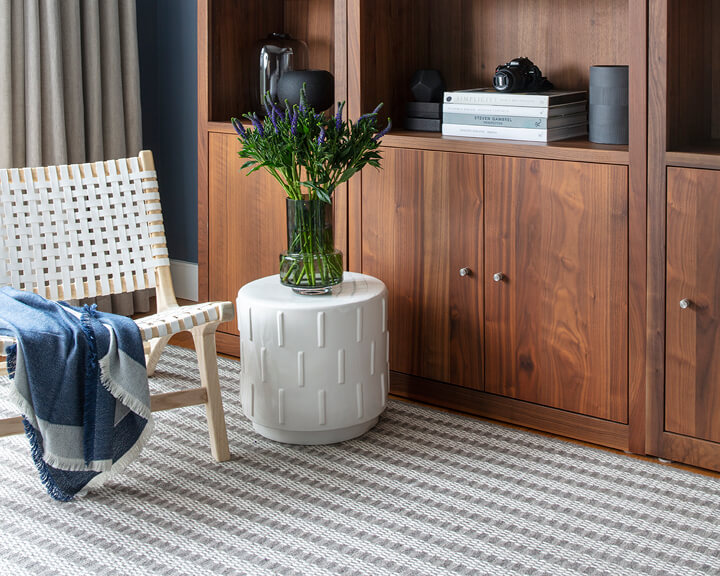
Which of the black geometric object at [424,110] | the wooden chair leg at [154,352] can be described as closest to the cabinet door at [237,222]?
the wooden chair leg at [154,352]

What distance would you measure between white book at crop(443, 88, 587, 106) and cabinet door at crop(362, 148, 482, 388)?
0.53ft

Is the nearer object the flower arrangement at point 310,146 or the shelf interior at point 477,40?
the flower arrangement at point 310,146

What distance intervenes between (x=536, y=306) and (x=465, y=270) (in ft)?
0.68

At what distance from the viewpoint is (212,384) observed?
2.26 meters

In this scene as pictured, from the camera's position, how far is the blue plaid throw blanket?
1.99m

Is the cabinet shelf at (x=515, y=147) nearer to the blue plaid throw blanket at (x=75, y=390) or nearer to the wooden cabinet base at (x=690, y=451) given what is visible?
the wooden cabinet base at (x=690, y=451)

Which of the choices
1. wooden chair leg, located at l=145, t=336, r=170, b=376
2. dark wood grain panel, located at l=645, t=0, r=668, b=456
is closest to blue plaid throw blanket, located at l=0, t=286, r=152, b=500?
wooden chair leg, located at l=145, t=336, r=170, b=376

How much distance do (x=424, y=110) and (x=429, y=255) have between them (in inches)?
16.2

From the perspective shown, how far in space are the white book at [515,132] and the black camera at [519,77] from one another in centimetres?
11

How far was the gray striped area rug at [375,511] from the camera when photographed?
1.85 metres

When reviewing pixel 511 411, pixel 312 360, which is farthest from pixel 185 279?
pixel 511 411

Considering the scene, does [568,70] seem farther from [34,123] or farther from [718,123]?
[34,123]

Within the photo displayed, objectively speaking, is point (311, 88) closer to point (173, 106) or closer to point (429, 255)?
point (429, 255)

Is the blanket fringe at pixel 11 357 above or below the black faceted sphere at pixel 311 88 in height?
below
